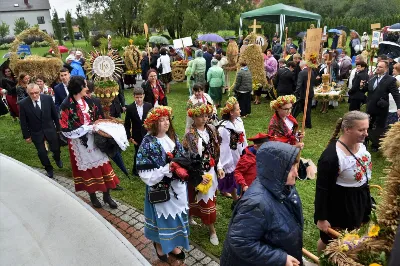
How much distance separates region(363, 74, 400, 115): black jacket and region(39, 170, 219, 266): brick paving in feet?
17.0

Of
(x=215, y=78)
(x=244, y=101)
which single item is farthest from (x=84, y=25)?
(x=244, y=101)

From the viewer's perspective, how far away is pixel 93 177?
17.6ft

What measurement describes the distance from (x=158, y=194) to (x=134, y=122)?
2636 mm

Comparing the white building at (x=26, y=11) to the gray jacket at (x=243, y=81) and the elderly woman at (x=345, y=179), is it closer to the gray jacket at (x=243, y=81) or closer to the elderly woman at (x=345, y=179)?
the gray jacket at (x=243, y=81)

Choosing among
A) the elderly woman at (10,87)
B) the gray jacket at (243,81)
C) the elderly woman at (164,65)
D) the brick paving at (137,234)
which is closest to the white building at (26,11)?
the elderly woman at (164,65)

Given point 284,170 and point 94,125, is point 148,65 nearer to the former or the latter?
point 94,125

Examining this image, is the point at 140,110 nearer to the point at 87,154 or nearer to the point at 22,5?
the point at 87,154

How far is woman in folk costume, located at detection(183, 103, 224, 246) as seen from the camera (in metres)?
4.42

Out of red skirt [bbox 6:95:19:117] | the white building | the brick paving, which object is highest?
the white building

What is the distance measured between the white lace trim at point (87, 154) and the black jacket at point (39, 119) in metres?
1.70

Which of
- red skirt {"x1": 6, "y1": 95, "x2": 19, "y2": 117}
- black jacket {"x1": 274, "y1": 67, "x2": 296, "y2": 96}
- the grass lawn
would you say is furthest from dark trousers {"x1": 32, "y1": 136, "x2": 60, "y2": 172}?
black jacket {"x1": 274, "y1": 67, "x2": 296, "y2": 96}

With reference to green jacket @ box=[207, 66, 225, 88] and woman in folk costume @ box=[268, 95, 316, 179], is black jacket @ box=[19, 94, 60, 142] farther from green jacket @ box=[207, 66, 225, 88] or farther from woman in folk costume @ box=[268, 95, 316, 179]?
green jacket @ box=[207, 66, 225, 88]

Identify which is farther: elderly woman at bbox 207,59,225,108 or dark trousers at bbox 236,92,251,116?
elderly woman at bbox 207,59,225,108

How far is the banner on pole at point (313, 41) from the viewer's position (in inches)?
186
